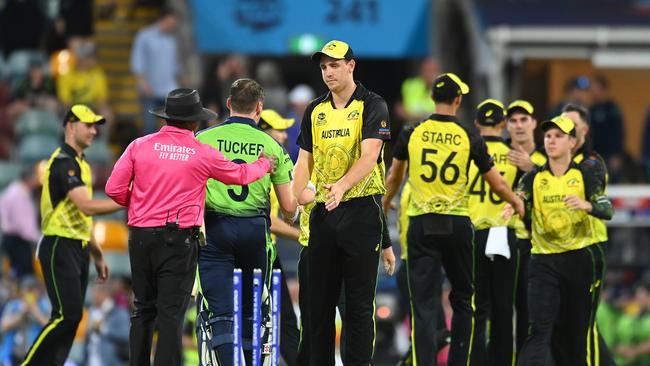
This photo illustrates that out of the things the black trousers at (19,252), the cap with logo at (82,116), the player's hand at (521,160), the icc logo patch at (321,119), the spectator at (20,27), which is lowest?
the black trousers at (19,252)

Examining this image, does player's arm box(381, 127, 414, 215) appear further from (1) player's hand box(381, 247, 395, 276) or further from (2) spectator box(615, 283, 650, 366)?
(2) spectator box(615, 283, 650, 366)

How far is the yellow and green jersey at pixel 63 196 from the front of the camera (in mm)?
14539

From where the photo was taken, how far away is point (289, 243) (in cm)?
2123

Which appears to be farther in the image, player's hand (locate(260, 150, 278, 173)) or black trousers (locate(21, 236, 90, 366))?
black trousers (locate(21, 236, 90, 366))

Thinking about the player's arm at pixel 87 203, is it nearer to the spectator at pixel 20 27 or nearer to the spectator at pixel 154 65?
the spectator at pixel 154 65

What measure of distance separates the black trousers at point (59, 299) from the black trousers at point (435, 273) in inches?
125

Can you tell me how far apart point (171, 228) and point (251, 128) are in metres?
1.08

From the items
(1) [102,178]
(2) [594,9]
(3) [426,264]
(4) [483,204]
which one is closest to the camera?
(3) [426,264]

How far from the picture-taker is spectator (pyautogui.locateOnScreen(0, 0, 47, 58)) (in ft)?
87.4

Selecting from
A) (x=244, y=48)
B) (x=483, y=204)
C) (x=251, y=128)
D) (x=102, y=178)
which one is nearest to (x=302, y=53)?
(x=244, y=48)

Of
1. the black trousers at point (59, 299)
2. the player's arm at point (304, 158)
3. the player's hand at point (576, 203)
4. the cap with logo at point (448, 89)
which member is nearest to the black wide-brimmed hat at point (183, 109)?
the player's arm at point (304, 158)

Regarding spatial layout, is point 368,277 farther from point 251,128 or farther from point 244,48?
point 244,48

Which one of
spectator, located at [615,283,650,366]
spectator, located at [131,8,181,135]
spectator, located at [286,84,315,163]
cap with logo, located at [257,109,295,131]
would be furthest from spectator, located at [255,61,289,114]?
cap with logo, located at [257,109,295,131]

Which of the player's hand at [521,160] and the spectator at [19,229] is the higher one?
the player's hand at [521,160]
